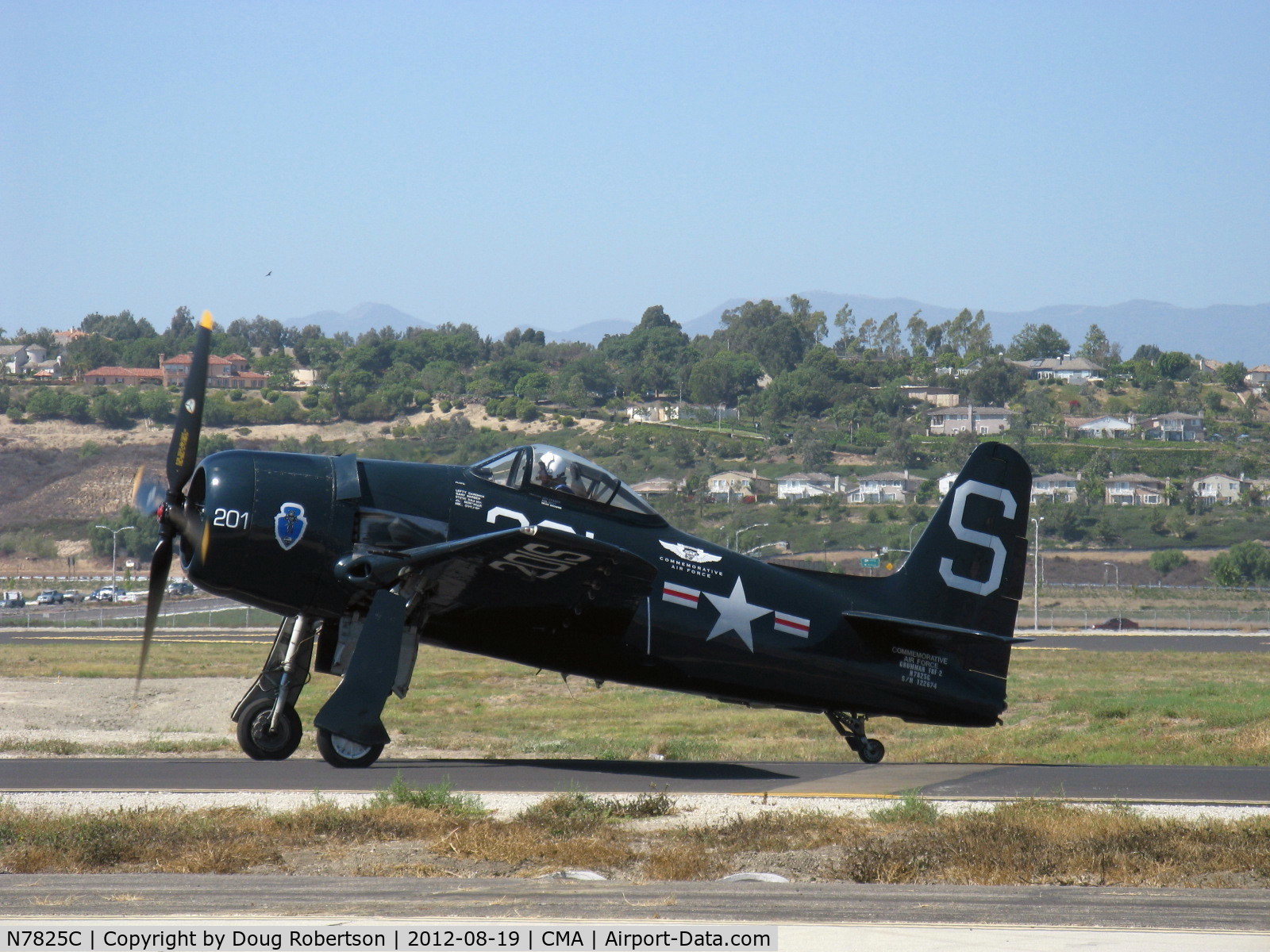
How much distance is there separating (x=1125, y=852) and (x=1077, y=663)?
41.3 metres

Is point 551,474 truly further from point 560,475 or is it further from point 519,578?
point 519,578

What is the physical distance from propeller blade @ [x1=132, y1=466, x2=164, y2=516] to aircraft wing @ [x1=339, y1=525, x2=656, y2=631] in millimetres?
3213

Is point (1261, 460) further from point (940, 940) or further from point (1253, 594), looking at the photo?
point (940, 940)

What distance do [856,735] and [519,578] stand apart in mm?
5633

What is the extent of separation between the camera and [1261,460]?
176 metres

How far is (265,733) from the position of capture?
14.8 meters

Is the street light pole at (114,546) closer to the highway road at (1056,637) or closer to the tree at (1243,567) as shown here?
the highway road at (1056,637)

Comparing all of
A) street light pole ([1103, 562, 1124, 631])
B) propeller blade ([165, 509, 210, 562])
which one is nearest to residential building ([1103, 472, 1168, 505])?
street light pole ([1103, 562, 1124, 631])

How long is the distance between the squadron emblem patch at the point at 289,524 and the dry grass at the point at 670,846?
305 centimetres

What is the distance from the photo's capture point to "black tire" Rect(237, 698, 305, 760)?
14828 mm

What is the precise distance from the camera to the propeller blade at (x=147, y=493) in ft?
50.6

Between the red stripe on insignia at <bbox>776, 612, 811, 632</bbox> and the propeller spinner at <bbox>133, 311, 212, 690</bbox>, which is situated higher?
the propeller spinner at <bbox>133, 311, 212, 690</bbox>
